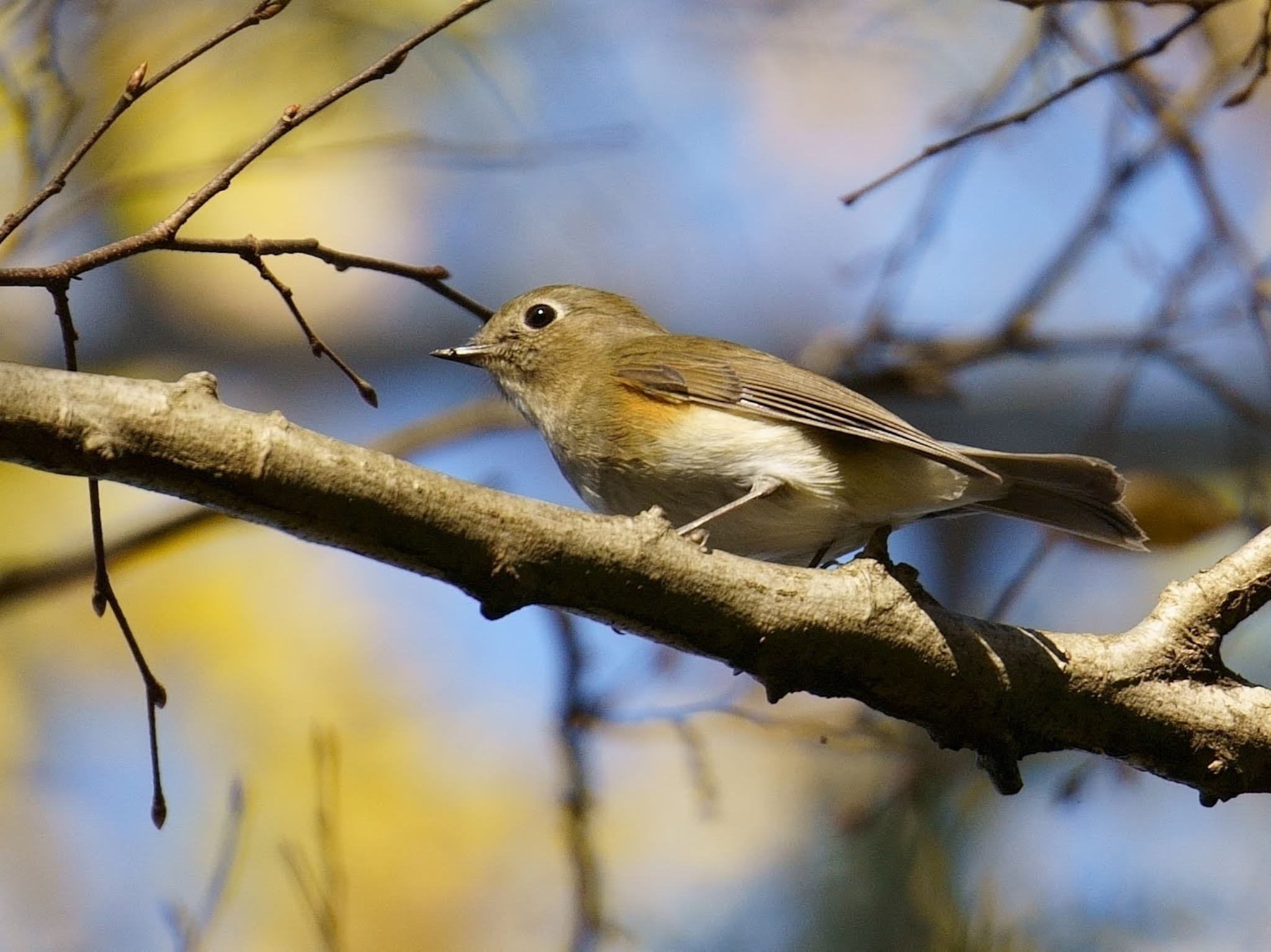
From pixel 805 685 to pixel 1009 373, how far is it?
4741mm

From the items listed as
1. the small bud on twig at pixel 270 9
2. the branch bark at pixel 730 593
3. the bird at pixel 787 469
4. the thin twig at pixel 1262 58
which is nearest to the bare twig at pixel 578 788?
the bird at pixel 787 469

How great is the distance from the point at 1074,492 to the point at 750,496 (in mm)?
931

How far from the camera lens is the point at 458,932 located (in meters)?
6.22

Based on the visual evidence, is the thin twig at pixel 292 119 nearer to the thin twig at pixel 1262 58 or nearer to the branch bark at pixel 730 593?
the branch bark at pixel 730 593

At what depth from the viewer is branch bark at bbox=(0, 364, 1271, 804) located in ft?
7.14

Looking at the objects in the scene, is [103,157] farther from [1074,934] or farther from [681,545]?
[1074,934]

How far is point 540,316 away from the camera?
4793 millimetres

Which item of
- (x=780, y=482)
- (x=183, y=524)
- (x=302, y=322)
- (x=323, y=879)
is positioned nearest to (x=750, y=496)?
(x=780, y=482)

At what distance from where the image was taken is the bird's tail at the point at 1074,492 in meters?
3.74

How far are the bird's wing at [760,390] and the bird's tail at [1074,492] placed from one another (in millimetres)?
138

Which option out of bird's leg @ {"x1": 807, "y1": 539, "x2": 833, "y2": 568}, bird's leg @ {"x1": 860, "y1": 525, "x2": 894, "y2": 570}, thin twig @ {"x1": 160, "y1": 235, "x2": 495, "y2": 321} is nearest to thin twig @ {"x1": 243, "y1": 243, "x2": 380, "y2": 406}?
thin twig @ {"x1": 160, "y1": 235, "x2": 495, "y2": 321}

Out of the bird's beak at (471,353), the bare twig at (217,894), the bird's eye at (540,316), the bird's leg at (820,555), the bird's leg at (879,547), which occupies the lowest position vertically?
Result: the bare twig at (217,894)

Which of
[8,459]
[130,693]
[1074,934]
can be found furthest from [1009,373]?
[8,459]

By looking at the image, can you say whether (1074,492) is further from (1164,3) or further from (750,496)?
(1164,3)
